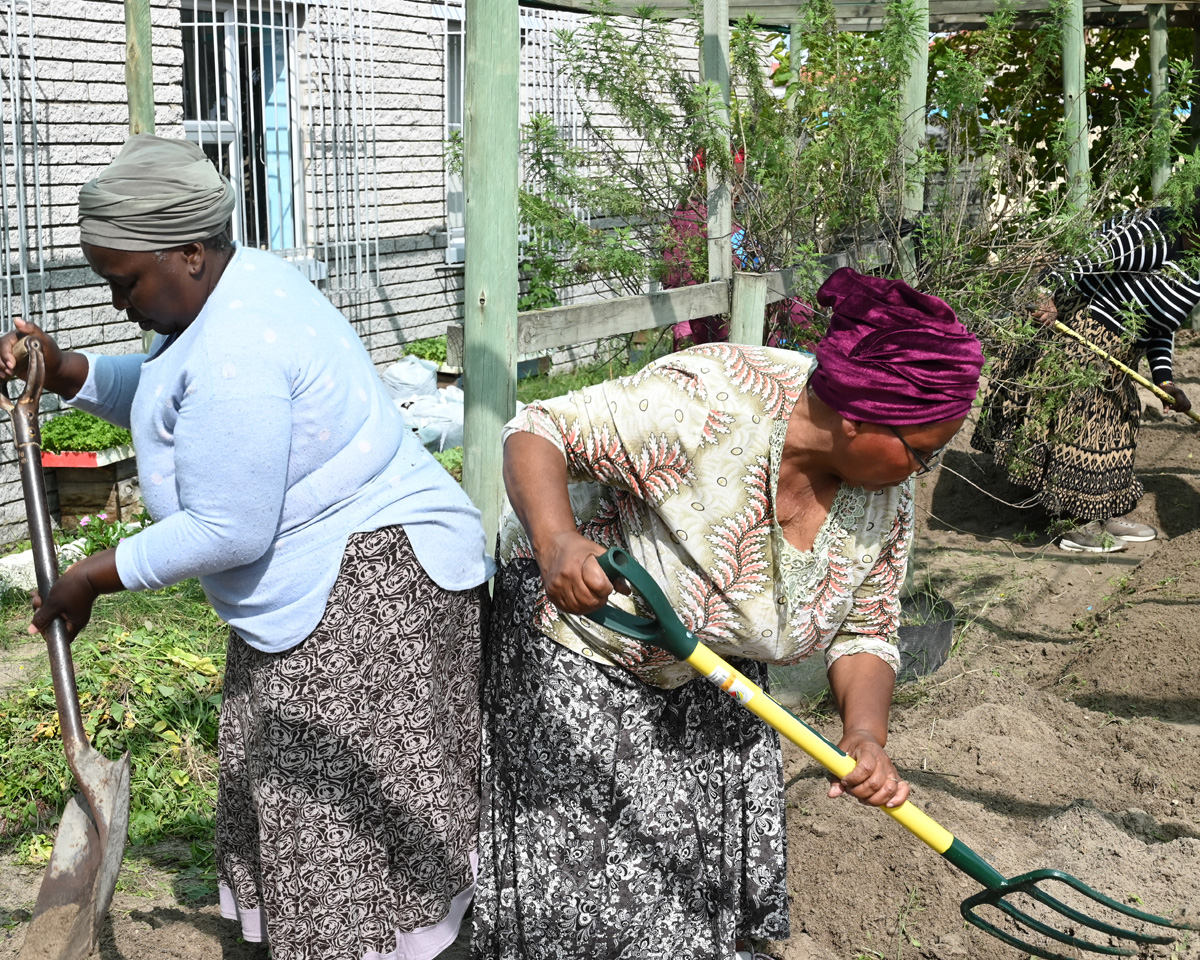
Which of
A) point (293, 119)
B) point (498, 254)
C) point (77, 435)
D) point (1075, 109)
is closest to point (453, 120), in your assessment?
point (293, 119)

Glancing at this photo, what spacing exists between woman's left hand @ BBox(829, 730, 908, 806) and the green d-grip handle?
1.22ft

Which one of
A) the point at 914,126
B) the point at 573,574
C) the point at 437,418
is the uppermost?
the point at 914,126

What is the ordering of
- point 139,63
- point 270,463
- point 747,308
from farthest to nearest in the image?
point 747,308
point 139,63
point 270,463

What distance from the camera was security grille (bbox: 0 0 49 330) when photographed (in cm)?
535

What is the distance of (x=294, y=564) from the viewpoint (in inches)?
87.0

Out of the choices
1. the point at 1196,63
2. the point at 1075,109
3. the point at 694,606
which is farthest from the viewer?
the point at 1196,63

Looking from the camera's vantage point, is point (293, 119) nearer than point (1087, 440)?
No

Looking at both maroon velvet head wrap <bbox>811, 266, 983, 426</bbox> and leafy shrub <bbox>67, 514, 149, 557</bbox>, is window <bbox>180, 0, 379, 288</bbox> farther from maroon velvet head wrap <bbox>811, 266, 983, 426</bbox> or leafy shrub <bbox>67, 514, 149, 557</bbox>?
maroon velvet head wrap <bbox>811, 266, 983, 426</bbox>

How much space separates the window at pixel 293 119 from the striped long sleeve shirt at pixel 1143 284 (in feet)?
13.7

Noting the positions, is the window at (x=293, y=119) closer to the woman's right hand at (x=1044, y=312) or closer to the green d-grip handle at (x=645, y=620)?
the woman's right hand at (x=1044, y=312)

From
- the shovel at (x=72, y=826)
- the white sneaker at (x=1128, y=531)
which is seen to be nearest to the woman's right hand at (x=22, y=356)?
the shovel at (x=72, y=826)

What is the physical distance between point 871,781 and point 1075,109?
442cm

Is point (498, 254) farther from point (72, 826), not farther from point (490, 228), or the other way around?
point (72, 826)

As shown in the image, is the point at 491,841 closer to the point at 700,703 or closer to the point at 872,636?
the point at 700,703
